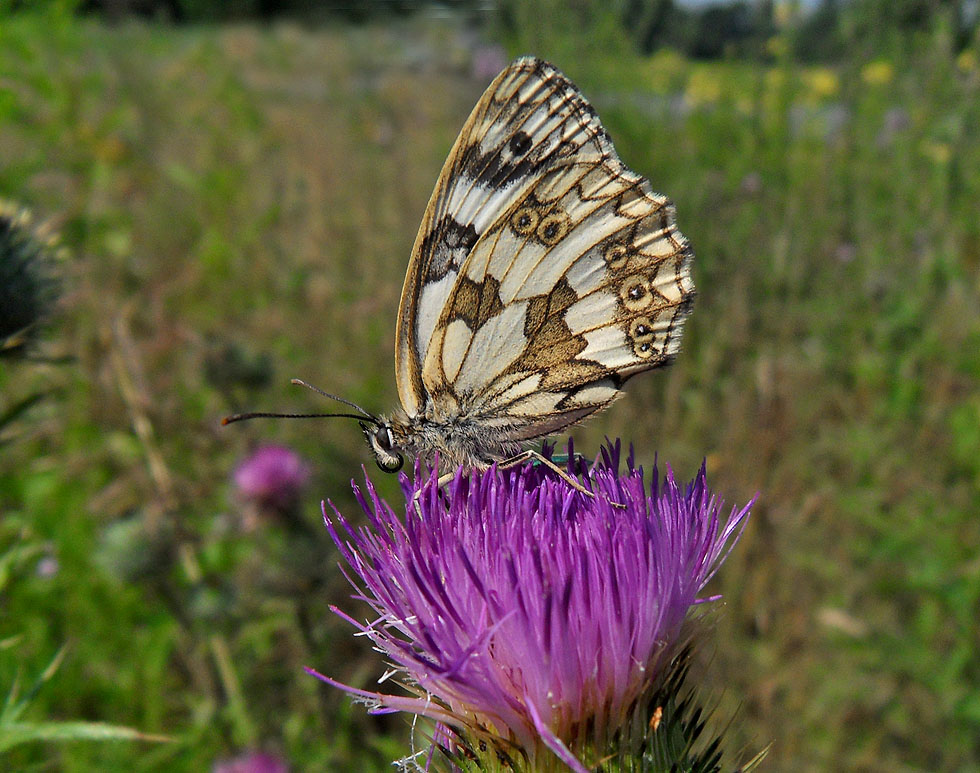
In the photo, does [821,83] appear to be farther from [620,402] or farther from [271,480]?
[271,480]

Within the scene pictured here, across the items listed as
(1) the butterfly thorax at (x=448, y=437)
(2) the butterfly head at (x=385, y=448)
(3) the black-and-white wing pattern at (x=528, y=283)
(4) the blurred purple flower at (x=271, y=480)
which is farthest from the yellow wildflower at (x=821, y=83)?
(2) the butterfly head at (x=385, y=448)

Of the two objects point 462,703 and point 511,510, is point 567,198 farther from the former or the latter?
point 462,703

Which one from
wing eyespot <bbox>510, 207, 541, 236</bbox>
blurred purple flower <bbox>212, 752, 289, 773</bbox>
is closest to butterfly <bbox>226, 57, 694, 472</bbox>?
wing eyespot <bbox>510, 207, 541, 236</bbox>

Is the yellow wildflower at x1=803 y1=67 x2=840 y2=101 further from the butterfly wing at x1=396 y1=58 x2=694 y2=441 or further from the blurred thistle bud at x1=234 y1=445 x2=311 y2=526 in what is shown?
the blurred thistle bud at x1=234 y1=445 x2=311 y2=526

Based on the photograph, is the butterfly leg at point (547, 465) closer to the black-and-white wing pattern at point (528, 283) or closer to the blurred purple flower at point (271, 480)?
the black-and-white wing pattern at point (528, 283)

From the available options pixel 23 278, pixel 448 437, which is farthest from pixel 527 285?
pixel 23 278

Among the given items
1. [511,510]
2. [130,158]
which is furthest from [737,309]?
[130,158]

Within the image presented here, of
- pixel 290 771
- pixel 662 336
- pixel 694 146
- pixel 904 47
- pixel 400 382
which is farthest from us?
pixel 694 146
